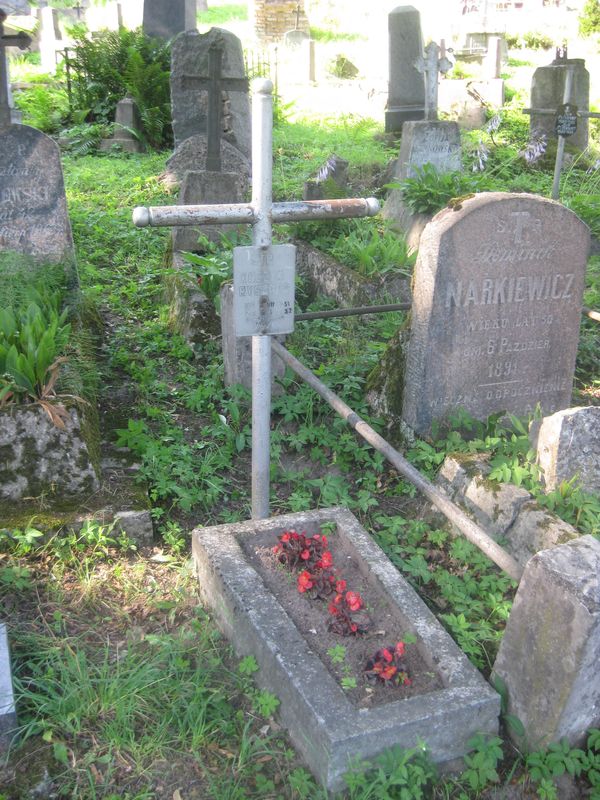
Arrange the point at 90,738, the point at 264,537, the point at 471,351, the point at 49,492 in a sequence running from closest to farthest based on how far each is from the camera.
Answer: the point at 90,738
the point at 264,537
the point at 49,492
the point at 471,351

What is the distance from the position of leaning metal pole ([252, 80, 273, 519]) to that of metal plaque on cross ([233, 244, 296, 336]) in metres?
0.03

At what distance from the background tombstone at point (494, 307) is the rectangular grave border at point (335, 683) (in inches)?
52.2

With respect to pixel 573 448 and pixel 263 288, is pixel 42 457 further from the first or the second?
pixel 573 448

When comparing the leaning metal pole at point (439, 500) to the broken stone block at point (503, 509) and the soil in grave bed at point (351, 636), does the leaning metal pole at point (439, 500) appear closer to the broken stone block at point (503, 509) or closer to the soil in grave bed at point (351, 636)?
the broken stone block at point (503, 509)

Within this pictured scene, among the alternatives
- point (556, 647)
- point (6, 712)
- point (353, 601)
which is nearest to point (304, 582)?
point (353, 601)

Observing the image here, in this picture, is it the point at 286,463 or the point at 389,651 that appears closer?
the point at 389,651

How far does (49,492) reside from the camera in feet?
12.4

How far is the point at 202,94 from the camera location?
10547 mm

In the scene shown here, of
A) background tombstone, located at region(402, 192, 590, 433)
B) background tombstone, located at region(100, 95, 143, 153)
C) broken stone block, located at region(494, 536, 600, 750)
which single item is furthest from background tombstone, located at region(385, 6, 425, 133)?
broken stone block, located at region(494, 536, 600, 750)

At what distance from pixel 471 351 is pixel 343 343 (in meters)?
1.38

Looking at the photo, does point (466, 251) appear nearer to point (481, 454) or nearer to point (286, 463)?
point (481, 454)

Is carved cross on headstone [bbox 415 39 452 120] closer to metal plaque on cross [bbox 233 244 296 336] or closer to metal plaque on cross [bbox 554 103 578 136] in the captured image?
metal plaque on cross [bbox 554 103 578 136]

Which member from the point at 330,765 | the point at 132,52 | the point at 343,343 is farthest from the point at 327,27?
the point at 330,765

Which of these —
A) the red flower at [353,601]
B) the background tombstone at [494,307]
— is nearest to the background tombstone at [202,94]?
the background tombstone at [494,307]
